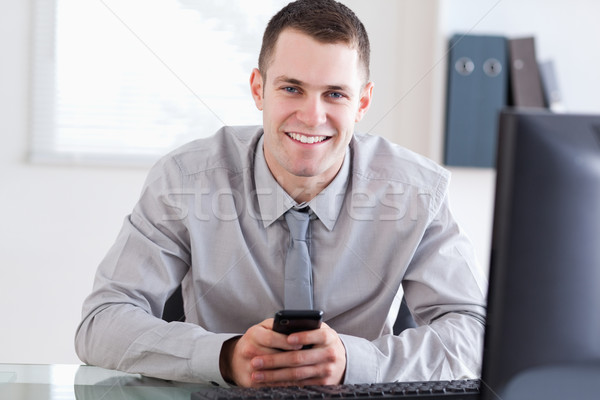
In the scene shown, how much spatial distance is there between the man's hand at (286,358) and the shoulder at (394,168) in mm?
Answer: 480

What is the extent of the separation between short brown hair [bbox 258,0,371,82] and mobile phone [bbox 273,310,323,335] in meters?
0.61

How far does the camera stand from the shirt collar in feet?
4.29

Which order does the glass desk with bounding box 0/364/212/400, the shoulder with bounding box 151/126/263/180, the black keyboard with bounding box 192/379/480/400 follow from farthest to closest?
the shoulder with bounding box 151/126/263/180 → the glass desk with bounding box 0/364/212/400 → the black keyboard with bounding box 192/379/480/400

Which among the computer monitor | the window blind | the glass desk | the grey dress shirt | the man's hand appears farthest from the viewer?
the window blind

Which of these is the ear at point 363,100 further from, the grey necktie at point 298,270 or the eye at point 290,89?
the grey necktie at point 298,270

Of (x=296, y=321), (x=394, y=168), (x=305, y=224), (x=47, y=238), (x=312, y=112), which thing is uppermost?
(x=312, y=112)

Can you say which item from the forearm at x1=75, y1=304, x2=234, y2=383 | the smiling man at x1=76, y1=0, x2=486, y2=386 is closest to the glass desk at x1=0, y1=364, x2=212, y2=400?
the forearm at x1=75, y1=304, x2=234, y2=383

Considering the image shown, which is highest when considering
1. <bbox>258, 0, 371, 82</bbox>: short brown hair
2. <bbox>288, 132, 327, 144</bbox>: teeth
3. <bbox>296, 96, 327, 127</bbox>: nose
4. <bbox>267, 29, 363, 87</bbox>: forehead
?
<bbox>258, 0, 371, 82</bbox>: short brown hair

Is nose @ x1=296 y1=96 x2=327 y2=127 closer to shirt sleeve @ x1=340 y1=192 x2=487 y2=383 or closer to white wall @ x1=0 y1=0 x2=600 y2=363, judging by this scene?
shirt sleeve @ x1=340 y1=192 x2=487 y2=383

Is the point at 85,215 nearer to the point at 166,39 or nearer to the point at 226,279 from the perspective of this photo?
the point at 166,39

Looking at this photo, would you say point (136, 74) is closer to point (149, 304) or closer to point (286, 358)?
point (149, 304)

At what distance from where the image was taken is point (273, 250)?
1299 mm

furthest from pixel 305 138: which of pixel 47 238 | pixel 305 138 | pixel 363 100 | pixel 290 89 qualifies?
pixel 47 238

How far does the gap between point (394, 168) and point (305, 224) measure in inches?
9.7
